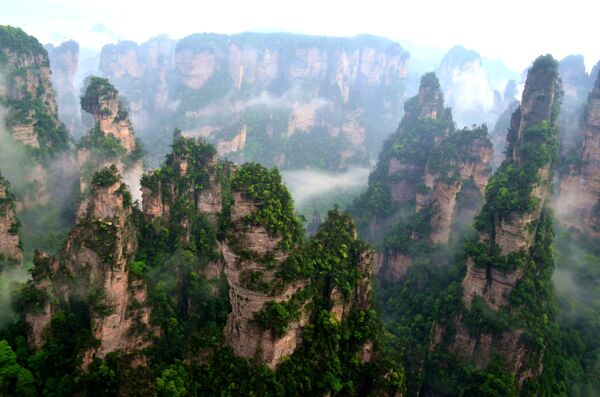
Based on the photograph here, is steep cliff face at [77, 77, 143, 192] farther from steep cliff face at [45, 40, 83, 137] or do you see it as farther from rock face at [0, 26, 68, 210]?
steep cliff face at [45, 40, 83, 137]

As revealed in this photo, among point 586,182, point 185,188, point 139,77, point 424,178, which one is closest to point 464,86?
point 424,178

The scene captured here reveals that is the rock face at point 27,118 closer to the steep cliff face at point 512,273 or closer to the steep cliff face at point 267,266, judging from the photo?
the steep cliff face at point 267,266

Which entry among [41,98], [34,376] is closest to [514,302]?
[34,376]

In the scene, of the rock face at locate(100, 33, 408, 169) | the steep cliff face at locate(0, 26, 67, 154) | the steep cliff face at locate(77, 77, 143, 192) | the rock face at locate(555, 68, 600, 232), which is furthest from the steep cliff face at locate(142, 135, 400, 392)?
the rock face at locate(100, 33, 408, 169)

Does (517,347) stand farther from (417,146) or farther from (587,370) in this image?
(417,146)

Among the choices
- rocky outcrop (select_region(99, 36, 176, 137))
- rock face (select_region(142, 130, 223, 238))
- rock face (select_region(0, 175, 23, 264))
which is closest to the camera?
rock face (select_region(0, 175, 23, 264))

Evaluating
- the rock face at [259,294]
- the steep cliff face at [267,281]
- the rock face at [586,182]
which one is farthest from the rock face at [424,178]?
the rock face at [259,294]
